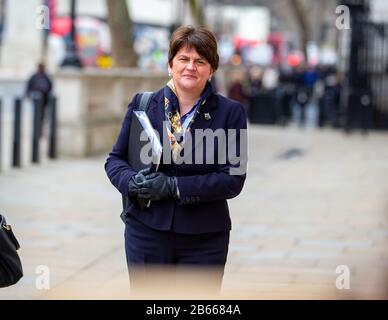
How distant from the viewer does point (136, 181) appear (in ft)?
13.2

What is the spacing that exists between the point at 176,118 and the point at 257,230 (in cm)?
551

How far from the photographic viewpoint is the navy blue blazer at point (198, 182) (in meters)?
4.05

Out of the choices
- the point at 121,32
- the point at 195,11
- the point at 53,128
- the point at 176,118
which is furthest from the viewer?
the point at 195,11

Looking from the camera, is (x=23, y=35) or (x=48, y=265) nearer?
(x=48, y=265)

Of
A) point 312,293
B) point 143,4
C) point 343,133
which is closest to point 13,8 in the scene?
point 143,4

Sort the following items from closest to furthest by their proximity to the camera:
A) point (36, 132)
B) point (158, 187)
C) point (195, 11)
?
point (158, 187) < point (36, 132) < point (195, 11)

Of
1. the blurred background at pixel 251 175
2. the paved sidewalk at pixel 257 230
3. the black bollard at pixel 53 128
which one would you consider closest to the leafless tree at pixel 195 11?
the blurred background at pixel 251 175

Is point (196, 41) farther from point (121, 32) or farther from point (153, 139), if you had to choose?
point (121, 32)

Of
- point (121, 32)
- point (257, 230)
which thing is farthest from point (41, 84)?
point (257, 230)

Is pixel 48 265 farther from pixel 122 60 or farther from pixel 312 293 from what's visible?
pixel 122 60

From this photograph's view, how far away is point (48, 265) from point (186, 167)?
12.3 feet

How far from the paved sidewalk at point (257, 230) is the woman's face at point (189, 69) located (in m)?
0.94

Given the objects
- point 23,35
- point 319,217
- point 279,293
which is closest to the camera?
point 279,293

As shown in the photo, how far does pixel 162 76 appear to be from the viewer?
2062 cm
